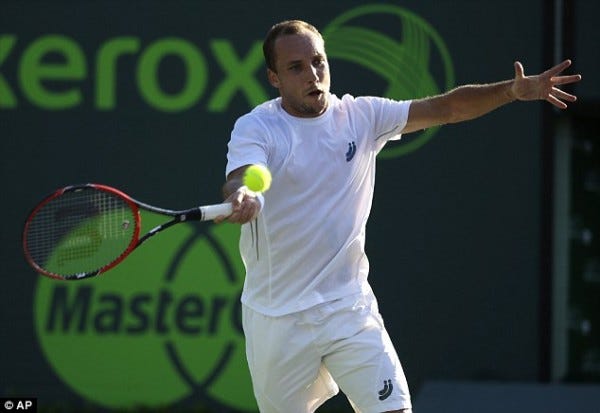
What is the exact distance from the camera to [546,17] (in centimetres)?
905

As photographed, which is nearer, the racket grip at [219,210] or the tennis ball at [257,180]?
the racket grip at [219,210]

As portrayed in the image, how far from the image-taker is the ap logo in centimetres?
914

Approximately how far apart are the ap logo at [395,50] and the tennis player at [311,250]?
3.47 meters

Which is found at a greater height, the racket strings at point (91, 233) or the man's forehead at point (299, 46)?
the man's forehead at point (299, 46)

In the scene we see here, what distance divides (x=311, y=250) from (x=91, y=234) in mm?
910

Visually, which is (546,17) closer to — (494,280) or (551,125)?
(551,125)

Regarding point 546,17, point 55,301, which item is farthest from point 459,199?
point 55,301

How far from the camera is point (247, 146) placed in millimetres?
5305

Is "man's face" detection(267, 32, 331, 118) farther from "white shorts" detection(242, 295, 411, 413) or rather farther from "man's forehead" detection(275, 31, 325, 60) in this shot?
"white shorts" detection(242, 295, 411, 413)

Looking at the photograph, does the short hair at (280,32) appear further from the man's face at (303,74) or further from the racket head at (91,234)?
the racket head at (91,234)

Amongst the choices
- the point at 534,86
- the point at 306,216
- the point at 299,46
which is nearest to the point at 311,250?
the point at 306,216

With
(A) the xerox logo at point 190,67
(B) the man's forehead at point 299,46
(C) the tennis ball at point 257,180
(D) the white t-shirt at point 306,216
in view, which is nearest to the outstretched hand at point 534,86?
(D) the white t-shirt at point 306,216

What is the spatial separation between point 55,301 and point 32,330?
27 centimetres

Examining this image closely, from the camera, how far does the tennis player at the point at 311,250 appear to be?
5.48 metres
